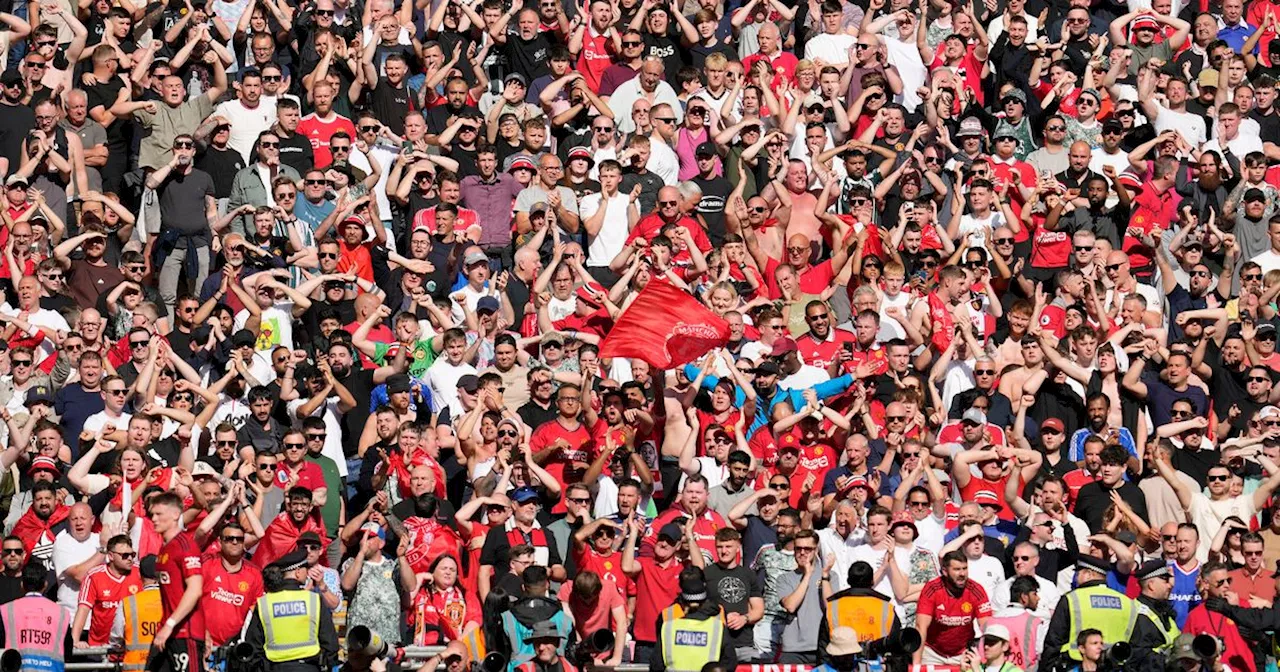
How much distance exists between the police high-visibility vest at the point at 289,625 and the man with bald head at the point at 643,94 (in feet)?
25.3

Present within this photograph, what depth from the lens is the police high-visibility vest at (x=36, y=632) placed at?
19453 millimetres

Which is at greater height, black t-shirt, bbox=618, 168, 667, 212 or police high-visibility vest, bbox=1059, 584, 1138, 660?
black t-shirt, bbox=618, 168, 667, 212

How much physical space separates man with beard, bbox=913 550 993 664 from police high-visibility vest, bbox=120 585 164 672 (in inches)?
209

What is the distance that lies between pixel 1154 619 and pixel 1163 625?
4.7 inches

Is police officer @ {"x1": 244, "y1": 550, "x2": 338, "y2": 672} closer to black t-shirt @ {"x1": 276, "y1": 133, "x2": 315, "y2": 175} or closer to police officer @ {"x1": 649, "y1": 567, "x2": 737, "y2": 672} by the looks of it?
police officer @ {"x1": 649, "y1": 567, "x2": 737, "y2": 672}

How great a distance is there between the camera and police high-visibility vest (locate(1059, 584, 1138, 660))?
Result: 19.7m

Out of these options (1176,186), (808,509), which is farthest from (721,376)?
(1176,186)

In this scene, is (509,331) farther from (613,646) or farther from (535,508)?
(613,646)

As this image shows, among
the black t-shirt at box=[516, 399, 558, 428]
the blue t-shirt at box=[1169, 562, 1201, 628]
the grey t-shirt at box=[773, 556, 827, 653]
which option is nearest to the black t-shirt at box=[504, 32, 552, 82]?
the black t-shirt at box=[516, 399, 558, 428]

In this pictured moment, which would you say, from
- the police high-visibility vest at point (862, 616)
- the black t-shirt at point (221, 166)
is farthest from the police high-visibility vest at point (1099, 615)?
the black t-shirt at point (221, 166)

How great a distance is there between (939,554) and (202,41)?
28.1 ft

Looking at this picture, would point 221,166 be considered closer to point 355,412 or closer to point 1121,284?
point 355,412

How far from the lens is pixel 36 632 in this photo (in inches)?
770

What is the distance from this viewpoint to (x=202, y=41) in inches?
1009
